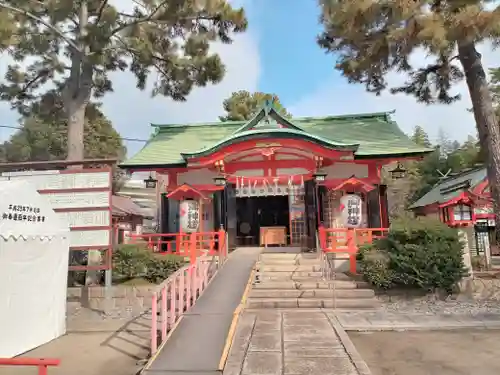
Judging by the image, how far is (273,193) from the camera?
581 inches

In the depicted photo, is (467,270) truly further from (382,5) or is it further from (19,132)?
(19,132)

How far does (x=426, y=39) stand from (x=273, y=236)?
9.36 meters

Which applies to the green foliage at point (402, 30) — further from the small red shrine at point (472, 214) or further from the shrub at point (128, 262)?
the shrub at point (128, 262)

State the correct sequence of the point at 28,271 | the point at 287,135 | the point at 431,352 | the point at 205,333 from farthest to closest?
the point at 287,135 → the point at 28,271 → the point at 205,333 → the point at 431,352

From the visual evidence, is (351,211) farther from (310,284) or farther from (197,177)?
(197,177)

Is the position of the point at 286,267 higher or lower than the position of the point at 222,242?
lower

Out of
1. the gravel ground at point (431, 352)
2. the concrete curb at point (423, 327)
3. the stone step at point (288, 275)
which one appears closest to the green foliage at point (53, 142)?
the stone step at point (288, 275)

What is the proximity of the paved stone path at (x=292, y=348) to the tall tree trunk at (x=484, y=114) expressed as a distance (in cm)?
575

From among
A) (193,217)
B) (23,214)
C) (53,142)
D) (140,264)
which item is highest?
(53,142)

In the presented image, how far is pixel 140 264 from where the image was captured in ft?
37.7

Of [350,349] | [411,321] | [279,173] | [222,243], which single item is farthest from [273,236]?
[350,349]

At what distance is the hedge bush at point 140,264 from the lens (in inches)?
449

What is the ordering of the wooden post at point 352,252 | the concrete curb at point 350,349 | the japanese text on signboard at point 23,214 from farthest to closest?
the wooden post at point 352,252 < the japanese text on signboard at point 23,214 < the concrete curb at point 350,349

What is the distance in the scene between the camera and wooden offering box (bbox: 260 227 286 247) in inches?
635
